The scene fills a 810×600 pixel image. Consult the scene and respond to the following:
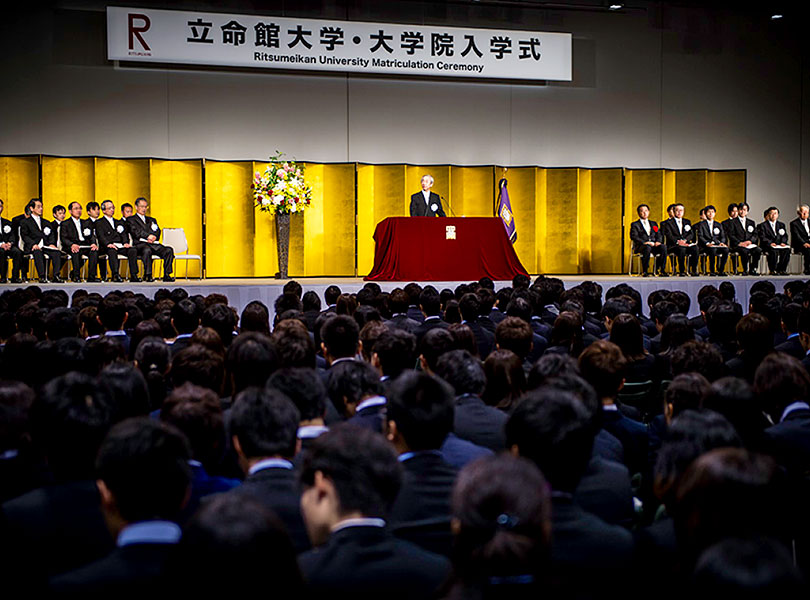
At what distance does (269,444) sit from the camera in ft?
6.64

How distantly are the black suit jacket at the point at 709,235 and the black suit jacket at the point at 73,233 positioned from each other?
824 cm

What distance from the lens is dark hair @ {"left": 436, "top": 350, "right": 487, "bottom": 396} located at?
292cm

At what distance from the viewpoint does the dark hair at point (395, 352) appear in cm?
334

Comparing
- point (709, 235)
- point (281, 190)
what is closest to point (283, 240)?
point (281, 190)

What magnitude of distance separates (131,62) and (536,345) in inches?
373

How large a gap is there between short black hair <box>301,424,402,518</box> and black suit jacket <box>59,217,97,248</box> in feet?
31.6

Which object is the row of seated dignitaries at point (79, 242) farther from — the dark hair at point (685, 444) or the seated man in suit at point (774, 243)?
the dark hair at point (685, 444)

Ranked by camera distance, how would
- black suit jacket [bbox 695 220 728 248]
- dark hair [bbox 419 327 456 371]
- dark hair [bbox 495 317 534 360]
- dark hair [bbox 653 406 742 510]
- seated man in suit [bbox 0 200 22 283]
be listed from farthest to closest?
black suit jacket [bbox 695 220 728 248], seated man in suit [bbox 0 200 22 283], dark hair [bbox 495 317 534 360], dark hair [bbox 419 327 456 371], dark hair [bbox 653 406 742 510]

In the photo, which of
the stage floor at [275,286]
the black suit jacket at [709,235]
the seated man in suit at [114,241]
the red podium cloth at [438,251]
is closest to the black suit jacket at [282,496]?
the stage floor at [275,286]

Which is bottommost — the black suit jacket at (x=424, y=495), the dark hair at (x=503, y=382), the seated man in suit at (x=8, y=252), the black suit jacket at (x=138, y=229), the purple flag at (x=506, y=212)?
the black suit jacket at (x=424, y=495)

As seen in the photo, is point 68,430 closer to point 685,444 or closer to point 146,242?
point 685,444

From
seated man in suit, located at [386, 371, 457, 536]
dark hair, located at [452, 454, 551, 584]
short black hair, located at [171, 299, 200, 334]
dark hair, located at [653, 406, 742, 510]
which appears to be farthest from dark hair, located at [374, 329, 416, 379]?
dark hair, located at [452, 454, 551, 584]

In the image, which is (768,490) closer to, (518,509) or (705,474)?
(705,474)

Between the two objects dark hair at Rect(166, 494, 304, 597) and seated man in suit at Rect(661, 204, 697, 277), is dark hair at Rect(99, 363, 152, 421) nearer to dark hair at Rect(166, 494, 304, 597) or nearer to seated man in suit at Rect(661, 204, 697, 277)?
dark hair at Rect(166, 494, 304, 597)
